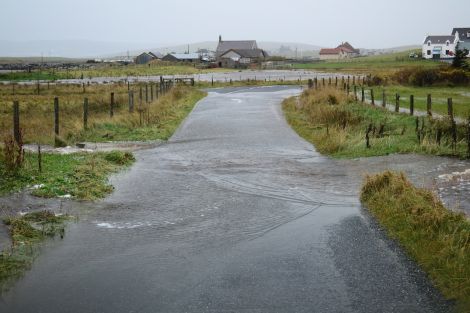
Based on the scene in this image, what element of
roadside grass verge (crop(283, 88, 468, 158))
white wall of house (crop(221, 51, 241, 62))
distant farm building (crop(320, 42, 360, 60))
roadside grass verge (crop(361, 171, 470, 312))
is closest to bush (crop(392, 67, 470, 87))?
roadside grass verge (crop(283, 88, 468, 158))

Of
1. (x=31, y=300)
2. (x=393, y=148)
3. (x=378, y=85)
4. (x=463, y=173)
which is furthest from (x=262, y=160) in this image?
(x=378, y=85)

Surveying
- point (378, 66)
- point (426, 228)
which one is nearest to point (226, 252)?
point (426, 228)

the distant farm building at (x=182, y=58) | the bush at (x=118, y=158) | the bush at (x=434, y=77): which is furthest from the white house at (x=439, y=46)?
the bush at (x=118, y=158)

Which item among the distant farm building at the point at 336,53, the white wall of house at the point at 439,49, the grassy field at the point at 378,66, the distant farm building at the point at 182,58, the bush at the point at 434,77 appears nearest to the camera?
the bush at the point at 434,77

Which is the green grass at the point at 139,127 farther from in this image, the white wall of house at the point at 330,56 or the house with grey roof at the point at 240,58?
the white wall of house at the point at 330,56

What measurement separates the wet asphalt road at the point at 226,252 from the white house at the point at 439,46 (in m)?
117

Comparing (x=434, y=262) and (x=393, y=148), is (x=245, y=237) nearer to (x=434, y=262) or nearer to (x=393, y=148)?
(x=434, y=262)

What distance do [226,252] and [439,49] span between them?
126184 mm

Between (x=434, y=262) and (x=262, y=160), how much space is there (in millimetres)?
9475

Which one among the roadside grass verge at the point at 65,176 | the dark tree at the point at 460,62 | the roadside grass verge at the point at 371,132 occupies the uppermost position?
the dark tree at the point at 460,62

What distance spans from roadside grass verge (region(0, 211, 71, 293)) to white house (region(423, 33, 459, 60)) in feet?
400

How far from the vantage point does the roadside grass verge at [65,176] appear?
12.7 m

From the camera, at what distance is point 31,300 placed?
282 inches

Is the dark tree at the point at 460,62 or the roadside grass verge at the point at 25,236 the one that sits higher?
the dark tree at the point at 460,62
